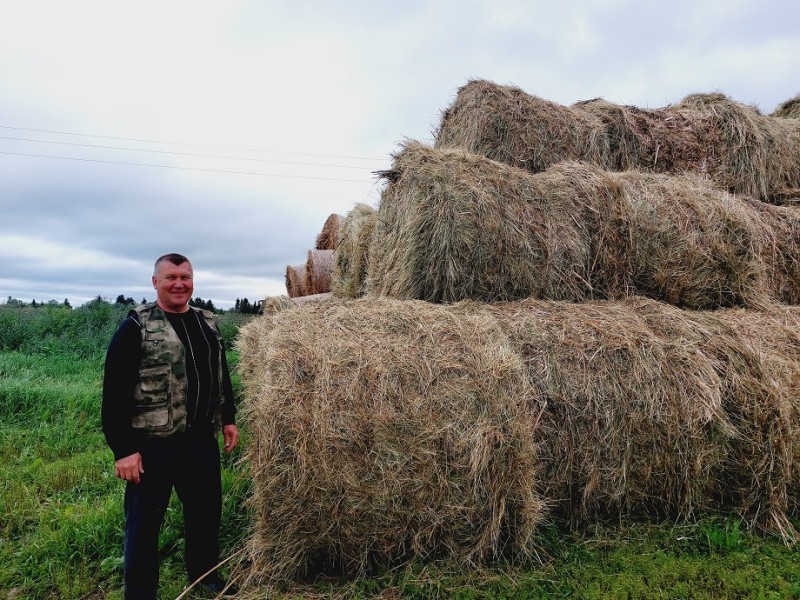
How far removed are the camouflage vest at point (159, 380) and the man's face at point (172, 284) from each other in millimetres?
80

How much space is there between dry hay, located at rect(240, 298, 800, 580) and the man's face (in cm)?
62

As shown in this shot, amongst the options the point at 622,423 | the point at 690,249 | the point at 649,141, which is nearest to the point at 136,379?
the point at 622,423

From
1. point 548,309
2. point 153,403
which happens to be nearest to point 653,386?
point 548,309

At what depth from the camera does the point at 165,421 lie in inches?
116

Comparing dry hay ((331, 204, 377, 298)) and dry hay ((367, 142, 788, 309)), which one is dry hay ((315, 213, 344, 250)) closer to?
dry hay ((331, 204, 377, 298))

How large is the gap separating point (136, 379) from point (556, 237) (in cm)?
325

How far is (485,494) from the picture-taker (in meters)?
2.98

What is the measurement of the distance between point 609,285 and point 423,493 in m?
2.67

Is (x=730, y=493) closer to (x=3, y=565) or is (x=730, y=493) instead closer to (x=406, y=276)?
(x=406, y=276)

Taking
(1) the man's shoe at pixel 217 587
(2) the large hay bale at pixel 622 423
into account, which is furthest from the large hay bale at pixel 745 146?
(1) the man's shoe at pixel 217 587

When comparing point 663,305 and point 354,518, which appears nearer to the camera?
point 354,518

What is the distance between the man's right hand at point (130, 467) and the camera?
2773mm

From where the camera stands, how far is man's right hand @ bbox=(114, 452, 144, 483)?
2.77 metres

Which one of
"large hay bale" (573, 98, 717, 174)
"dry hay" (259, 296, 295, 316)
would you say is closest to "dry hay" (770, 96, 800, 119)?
"large hay bale" (573, 98, 717, 174)
